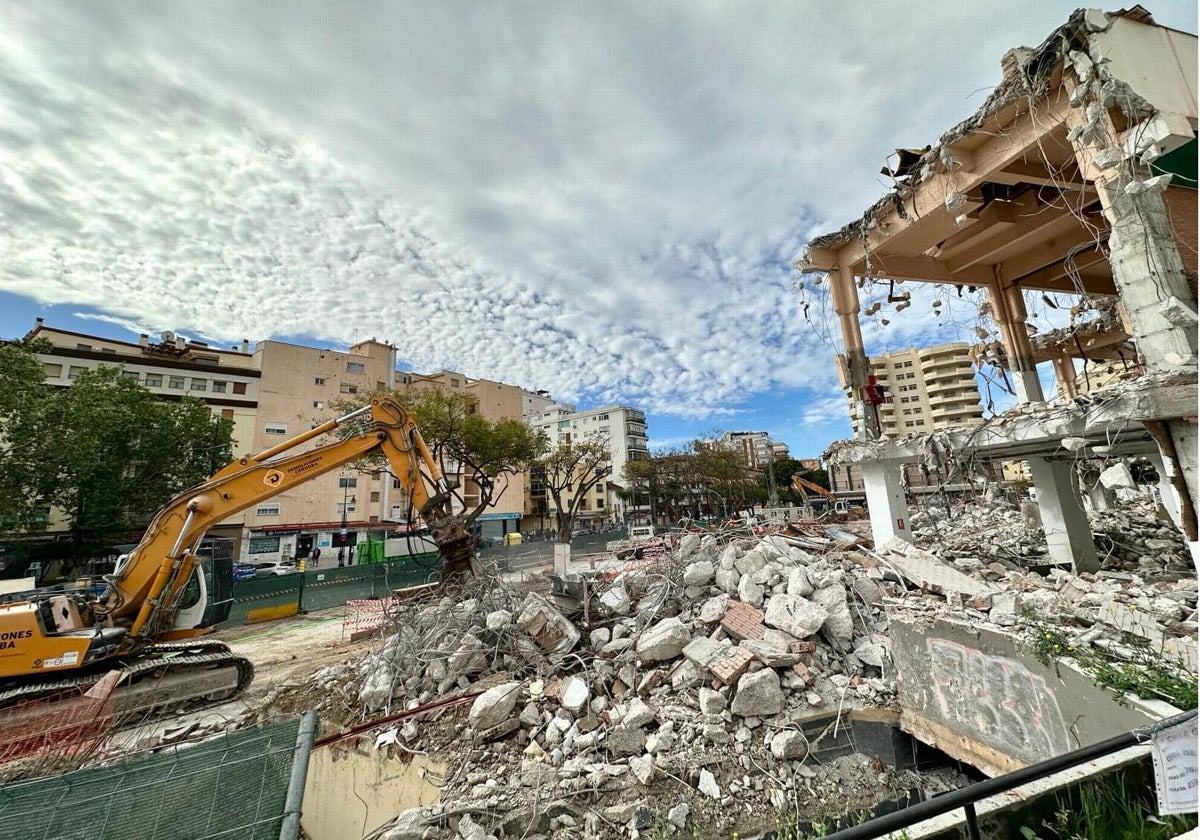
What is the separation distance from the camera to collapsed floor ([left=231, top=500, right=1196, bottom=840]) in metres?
3.92

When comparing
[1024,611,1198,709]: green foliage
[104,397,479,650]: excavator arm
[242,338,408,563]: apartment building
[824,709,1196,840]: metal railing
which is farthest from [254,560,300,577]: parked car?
[824,709,1196,840]: metal railing

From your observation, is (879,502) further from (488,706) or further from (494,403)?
(494,403)

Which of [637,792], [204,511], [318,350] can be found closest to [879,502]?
[637,792]

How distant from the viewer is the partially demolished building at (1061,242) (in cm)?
435

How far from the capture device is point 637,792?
13.0 feet

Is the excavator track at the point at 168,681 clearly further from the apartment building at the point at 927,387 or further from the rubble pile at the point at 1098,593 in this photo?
the apartment building at the point at 927,387

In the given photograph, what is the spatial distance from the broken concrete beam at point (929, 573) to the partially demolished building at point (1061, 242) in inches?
25.6

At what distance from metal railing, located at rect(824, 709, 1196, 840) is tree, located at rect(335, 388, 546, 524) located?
60.8ft

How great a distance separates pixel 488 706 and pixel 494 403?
4059 centimetres

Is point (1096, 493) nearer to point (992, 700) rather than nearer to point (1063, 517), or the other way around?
point (1063, 517)

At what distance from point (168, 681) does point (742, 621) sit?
8.47 meters

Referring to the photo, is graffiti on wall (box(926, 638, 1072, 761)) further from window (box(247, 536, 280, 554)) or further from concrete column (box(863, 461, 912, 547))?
window (box(247, 536, 280, 554))

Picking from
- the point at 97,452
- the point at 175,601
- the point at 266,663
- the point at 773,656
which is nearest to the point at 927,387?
the point at 773,656

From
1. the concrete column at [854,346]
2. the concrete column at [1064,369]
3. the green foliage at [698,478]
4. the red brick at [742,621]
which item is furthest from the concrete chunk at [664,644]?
the green foliage at [698,478]
